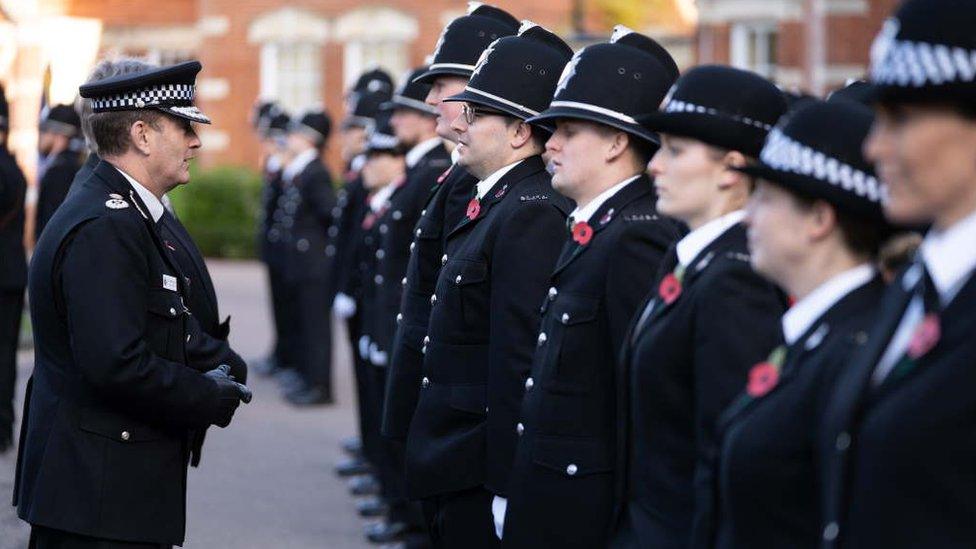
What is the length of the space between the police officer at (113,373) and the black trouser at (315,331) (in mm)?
8191

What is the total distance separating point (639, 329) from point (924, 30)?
1313mm

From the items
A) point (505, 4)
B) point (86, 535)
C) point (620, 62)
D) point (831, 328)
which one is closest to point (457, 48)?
point (620, 62)

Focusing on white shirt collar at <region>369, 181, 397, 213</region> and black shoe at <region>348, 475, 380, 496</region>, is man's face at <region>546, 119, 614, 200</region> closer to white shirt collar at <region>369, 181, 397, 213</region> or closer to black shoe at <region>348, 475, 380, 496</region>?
white shirt collar at <region>369, 181, 397, 213</region>

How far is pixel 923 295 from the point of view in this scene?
2785 millimetres

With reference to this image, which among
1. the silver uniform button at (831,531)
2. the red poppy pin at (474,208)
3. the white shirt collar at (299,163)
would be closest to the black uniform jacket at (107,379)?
the red poppy pin at (474,208)

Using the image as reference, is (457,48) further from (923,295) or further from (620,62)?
(923,295)

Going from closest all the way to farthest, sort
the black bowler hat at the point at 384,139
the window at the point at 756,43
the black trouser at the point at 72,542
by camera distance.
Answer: the black trouser at the point at 72,542 → the black bowler hat at the point at 384,139 → the window at the point at 756,43

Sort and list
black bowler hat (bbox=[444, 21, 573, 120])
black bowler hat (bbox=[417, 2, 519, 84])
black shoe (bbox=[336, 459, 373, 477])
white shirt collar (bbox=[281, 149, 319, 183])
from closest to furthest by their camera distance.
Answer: black bowler hat (bbox=[444, 21, 573, 120]) < black bowler hat (bbox=[417, 2, 519, 84]) < black shoe (bbox=[336, 459, 373, 477]) < white shirt collar (bbox=[281, 149, 319, 183])

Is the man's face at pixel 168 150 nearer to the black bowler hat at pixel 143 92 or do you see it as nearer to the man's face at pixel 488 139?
the black bowler hat at pixel 143 92

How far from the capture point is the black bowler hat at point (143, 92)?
16.0 feet

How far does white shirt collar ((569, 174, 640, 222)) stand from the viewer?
4.66 m

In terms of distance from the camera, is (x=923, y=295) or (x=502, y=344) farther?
(x=502, y=344)

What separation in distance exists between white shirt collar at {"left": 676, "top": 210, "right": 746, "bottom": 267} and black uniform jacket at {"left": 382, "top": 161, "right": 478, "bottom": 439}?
7.22 ft

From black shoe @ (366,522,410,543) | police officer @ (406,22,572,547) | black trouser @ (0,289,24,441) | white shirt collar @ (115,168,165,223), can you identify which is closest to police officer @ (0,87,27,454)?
black trouser @ (0,289,24,441)
